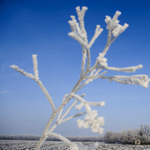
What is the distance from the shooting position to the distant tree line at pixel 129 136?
2966 cm

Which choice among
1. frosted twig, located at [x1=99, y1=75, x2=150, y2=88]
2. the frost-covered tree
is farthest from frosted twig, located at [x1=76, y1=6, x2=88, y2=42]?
frosted twig, located at [x1=99, y1=75, x2=150, y2=88]

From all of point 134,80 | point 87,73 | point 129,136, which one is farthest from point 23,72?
point 129,136

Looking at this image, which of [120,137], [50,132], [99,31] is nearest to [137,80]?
[99,31]

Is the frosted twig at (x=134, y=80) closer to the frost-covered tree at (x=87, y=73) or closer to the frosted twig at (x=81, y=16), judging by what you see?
the frost-covered tree at (x=87, y=73)

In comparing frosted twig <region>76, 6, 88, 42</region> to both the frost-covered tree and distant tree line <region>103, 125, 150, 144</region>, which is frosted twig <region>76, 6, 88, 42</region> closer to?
the frost-covered tree

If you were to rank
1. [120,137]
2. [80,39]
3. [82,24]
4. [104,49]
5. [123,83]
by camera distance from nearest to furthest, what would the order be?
[80,39], [123,83], [82,24], [104,49], [120,137]

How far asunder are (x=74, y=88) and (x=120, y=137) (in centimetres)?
3588

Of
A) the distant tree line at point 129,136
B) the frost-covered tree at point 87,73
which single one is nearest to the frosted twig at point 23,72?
the frost-covered tree at point 87,73

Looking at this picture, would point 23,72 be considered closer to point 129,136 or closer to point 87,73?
point 87,73

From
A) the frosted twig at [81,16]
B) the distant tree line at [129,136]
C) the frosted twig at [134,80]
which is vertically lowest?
the distant tree line at [129,136]

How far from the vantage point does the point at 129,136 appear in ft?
101

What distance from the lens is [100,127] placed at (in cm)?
126

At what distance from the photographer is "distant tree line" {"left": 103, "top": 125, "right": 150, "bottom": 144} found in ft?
97.3

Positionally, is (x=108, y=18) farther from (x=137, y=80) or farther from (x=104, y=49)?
(x=137, y=80)
